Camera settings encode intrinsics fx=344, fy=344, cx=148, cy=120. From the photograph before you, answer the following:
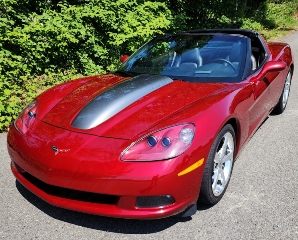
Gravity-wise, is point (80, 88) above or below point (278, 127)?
above

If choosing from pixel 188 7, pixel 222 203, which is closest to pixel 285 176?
pixel 222 203

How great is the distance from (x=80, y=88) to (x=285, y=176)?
2122 mm

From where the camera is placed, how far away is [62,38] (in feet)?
20.3

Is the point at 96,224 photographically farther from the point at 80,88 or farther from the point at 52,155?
the point at 80,88

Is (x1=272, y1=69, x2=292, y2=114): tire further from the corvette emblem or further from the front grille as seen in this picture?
the corvette emblem

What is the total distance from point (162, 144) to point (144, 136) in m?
0.14

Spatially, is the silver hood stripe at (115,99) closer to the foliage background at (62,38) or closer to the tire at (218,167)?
the tire at (218,167)

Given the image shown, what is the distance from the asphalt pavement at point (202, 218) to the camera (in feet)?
7.95

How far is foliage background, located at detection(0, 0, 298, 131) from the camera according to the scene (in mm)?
5336

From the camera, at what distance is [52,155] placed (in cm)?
239

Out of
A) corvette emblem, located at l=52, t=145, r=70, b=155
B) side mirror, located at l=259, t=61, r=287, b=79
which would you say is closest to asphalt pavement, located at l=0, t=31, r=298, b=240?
corvette emblem, located at l=52, t=145, r=70, b=155

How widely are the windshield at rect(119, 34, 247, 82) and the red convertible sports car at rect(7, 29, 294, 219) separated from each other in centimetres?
2

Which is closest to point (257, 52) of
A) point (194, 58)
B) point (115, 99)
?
point (194, 58)

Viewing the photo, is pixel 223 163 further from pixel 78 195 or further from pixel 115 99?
pixel 78 195
